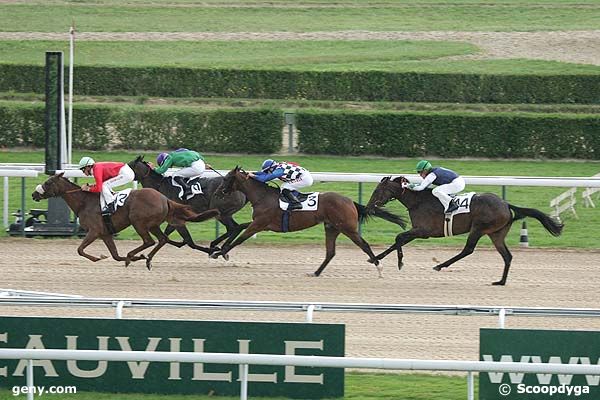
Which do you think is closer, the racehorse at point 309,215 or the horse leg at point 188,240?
the racehorse at point 309,215

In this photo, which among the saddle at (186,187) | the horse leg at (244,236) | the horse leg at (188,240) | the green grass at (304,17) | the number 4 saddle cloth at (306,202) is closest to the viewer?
the number 4 saddle cloth at (306,202)

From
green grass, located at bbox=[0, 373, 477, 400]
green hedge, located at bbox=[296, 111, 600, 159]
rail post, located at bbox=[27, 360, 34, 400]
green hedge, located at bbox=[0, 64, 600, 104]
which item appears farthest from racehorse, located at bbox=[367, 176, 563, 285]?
green hedge, located at bbox=[0, 64, 600, 104]

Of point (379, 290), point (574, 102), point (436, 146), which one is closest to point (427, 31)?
point (574, 102)

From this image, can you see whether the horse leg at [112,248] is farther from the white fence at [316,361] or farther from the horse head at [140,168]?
the white fence at [316,361]

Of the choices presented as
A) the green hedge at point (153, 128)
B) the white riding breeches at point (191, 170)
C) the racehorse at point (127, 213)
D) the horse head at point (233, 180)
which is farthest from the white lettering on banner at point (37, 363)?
the green hedge at point (153, 128)

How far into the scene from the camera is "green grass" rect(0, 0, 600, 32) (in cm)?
3067

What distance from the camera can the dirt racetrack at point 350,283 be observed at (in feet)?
30.5

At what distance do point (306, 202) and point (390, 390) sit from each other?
423 cm

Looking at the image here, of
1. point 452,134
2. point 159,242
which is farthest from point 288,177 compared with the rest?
point 452,134

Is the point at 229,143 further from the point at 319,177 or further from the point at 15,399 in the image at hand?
the point at 15,399

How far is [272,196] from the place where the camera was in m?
11.7

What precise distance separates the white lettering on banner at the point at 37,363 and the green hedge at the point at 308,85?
1555 cm

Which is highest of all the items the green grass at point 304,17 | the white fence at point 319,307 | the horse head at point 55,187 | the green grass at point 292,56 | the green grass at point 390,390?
the green grass at point 304,17

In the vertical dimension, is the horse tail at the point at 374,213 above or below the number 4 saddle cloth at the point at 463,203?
below
